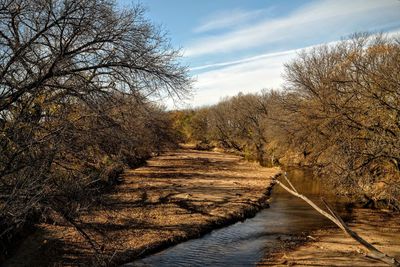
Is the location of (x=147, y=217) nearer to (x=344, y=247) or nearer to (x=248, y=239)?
(x=248, y=239)

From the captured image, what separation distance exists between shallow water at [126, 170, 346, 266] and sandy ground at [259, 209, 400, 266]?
84 centimetres

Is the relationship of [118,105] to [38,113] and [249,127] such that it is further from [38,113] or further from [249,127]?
[249,127]

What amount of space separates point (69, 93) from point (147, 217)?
1043cm

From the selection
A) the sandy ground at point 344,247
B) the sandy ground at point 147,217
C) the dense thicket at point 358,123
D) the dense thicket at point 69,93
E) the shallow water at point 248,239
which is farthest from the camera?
the dense thicket at point 358,123

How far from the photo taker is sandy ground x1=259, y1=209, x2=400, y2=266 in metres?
14.0

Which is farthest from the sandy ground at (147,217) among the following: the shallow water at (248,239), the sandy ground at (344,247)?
the sandy ground at (344,247)

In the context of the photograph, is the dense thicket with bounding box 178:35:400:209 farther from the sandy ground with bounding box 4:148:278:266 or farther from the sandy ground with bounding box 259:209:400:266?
the sandy ground with bounding box 4:148:278:266

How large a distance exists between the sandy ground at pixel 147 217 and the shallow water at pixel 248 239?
0.67 m

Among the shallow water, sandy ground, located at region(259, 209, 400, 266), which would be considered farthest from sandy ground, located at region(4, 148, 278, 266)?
sandy ground, located at region(259, 209, 400, 266)

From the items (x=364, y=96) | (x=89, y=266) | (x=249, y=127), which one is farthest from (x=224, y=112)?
(x=89, y=266)

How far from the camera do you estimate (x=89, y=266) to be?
41.4 ft

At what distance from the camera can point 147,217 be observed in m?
19.3

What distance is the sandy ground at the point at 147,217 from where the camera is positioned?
13.4 m

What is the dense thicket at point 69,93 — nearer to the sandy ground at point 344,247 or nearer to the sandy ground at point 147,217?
the sandy ground at point 147,217
